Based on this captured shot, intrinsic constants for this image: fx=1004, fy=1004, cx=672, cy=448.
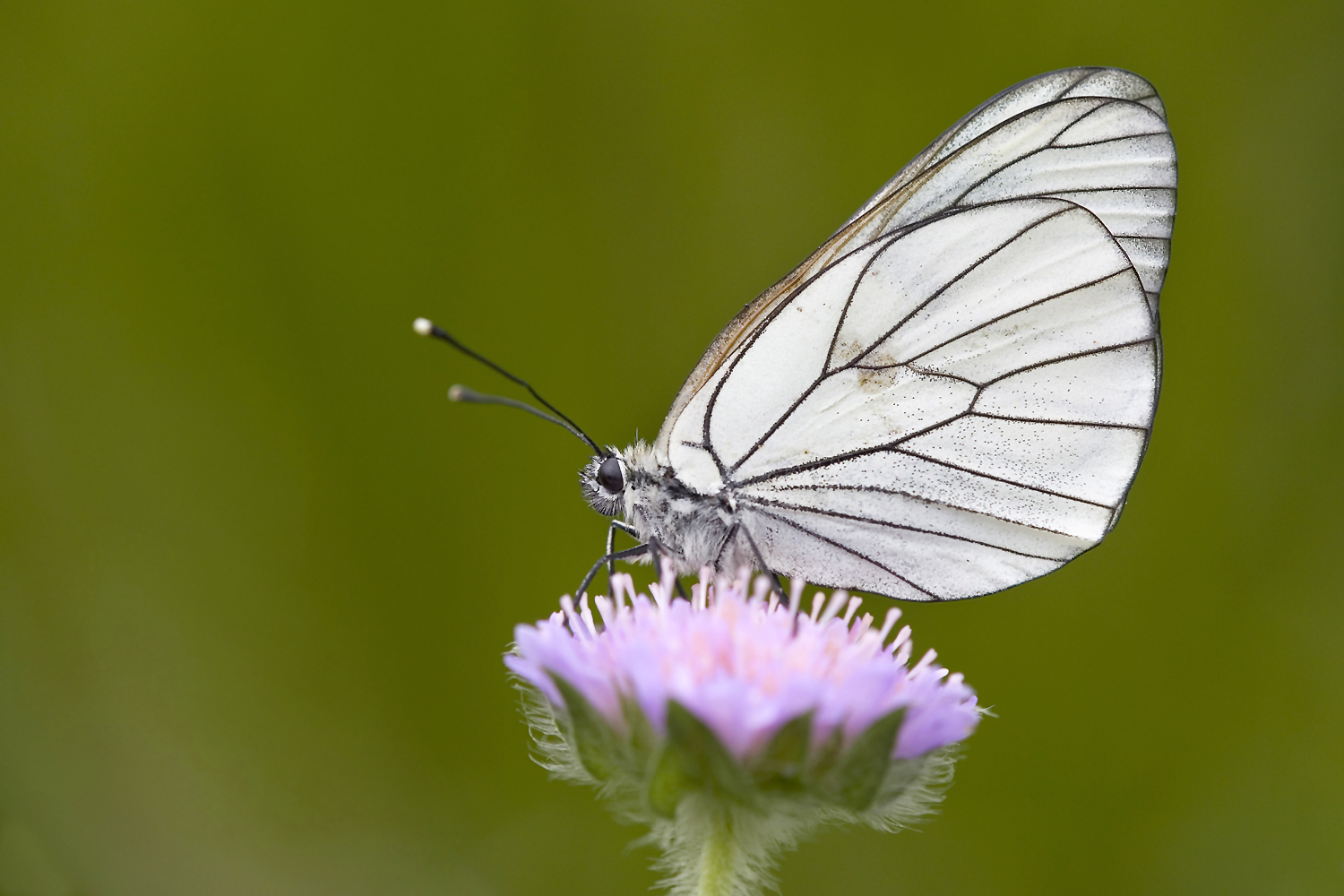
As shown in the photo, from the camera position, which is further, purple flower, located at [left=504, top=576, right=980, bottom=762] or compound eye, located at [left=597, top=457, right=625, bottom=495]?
compound eye, located at [left=597, top=457, right=625, bottom=495]

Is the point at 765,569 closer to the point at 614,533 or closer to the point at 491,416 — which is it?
the point at 614,533

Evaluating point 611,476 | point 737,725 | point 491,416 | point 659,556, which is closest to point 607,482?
point 611,476

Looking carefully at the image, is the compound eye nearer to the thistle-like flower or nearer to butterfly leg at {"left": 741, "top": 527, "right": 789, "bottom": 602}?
butterfly leg at {"left": 741, "top": 527, "right": 789, "bottom": 602}

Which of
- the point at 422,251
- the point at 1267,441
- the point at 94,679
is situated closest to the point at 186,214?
the point at 422,251

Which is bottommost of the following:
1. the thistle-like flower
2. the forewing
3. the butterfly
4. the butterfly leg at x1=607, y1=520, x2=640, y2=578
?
the thistle-like flower

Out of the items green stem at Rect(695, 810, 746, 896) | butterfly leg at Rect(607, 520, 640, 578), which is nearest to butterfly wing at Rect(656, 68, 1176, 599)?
butterfly leg at Rect(607, 520, 640, 578)

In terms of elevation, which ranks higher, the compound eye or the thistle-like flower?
the compound eye

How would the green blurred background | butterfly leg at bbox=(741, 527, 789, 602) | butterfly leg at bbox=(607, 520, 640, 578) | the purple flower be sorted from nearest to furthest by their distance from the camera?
the purple flower → butterfly leg at bbox=(741, 527, 789, 602) → butterfly leg at bbox=(607, 520, 640, 578) → the green blurred background

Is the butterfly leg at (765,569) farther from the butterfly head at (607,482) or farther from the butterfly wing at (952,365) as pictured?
the butterfly head at (607,482)
